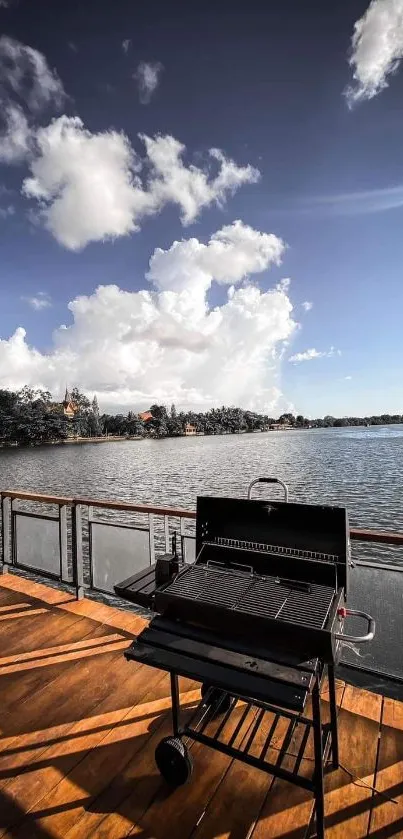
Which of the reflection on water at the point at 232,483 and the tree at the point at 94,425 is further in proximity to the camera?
the tree at the point at 94,425

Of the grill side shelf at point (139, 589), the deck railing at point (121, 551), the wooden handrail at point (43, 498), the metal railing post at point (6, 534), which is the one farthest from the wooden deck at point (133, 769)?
the metal railing post at point (6, 534)

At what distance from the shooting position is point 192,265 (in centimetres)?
922

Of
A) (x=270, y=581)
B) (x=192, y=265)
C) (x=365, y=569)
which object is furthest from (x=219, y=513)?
(x=192, y=265)

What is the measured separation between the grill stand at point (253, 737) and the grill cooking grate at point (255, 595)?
0.16 metres

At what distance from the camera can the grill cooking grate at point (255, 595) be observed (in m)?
1.29

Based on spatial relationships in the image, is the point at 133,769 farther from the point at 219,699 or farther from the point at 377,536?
the point at 377,536

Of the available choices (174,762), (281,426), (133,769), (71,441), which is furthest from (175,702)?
(281,426)

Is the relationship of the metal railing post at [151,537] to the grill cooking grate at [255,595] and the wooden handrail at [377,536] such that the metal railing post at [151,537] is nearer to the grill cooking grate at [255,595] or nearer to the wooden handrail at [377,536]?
the grill cooking grate at [255,595]

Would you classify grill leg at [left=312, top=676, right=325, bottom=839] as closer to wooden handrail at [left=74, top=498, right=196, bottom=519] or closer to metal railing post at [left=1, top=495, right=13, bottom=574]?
wooden handrail at [left=74, top=498, right=196, bottom=519]

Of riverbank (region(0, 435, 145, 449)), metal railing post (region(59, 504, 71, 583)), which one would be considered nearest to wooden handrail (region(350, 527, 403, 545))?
metal railing post (region(59, 504, 71, 583))

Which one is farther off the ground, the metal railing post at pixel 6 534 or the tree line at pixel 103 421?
the tree line at pixel 103 421

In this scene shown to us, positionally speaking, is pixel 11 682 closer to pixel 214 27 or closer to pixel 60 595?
pixel 60 595

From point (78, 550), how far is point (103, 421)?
8002cm

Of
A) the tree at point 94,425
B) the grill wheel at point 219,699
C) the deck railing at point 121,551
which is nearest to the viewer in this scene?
the grill wheel at point 219,699
